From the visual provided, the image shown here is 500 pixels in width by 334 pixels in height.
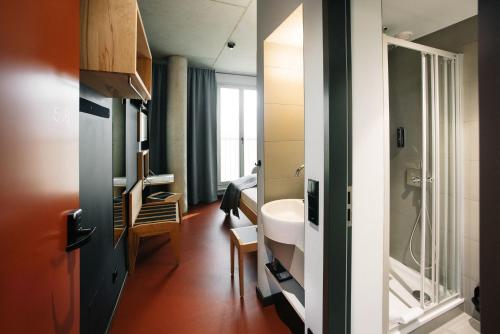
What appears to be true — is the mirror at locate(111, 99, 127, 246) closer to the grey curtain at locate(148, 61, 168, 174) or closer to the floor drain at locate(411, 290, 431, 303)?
the grey curtain at locate(148, 61, 168, 174)

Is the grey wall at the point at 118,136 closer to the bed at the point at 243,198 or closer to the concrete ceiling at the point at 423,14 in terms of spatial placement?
the bed at the point at 243,198

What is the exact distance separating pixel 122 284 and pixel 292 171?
1954mm

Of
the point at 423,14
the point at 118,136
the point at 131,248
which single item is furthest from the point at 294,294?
the point at 423,14

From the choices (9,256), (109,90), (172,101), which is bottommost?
(9,256)

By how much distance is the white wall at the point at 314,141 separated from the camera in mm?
1062

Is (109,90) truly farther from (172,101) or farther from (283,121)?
(172,101)

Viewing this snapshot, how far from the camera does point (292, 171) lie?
1917 mm

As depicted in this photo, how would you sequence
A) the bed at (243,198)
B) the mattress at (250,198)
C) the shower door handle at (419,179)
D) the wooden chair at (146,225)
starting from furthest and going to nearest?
the bed at (243,198)
the mattress at (250,198)
the wooden chair at (146,225)
the shower door handle at (419,179)

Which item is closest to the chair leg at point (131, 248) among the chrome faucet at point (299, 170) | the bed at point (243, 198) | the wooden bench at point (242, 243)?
the wooden bench at point (242, 243)

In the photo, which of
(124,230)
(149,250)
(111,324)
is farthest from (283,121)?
(149,250)

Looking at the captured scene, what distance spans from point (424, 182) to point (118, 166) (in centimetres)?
251

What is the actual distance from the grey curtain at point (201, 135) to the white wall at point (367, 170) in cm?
402

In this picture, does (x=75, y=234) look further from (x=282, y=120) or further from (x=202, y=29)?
(x=202, y=29)

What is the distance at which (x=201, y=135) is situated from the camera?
488 cm
